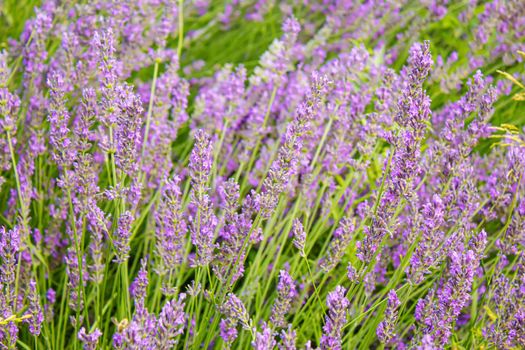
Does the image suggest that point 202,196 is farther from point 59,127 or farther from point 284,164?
point 59,127

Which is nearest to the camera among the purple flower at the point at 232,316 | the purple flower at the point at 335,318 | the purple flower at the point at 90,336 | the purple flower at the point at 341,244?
the purple flower at the point at 90,336

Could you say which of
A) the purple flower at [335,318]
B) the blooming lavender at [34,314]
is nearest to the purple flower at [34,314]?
the blooming lavender at [34,314]

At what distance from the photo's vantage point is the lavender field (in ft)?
5.49

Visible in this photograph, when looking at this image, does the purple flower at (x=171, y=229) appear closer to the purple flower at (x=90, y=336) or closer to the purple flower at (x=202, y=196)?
the purple flower at (x=202, y=196)

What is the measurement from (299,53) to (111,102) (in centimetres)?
187

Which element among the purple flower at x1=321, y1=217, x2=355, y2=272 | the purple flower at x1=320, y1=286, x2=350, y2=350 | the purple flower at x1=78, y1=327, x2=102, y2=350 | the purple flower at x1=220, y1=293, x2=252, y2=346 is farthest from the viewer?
the purple flower at x1=321, y1=217, x2=355, y2=272

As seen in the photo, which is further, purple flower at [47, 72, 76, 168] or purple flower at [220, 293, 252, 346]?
purple flower at [47, 72, 76, 168]

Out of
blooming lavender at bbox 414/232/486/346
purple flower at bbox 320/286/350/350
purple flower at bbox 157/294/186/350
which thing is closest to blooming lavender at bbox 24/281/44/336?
purple flower at bbox 157/294/186/350

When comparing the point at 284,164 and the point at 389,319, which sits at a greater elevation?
the point at 284,164

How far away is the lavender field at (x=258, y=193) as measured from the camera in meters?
1.67

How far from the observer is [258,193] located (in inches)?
73.8

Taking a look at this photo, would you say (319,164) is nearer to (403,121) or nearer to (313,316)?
(313,316)

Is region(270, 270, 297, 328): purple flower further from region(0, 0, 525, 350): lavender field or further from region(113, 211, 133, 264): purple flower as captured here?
region(113, 211, 133, 264): purple flower

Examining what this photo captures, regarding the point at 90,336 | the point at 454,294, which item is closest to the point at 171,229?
the point at 90,336
